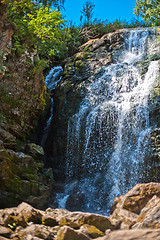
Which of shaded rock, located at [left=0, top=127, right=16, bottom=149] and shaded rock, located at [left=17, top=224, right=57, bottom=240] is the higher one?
shaded rock, located at [left=0, top=127, right=16, bottom=149]

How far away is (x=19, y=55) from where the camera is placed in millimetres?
9992

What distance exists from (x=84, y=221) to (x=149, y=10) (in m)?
19.1

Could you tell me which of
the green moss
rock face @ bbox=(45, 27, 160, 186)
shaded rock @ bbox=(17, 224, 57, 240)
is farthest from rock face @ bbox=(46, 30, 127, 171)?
shaded rock @ bbox=(17, 224, 57, 240)

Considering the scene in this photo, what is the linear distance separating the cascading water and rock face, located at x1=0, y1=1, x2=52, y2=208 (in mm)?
1821

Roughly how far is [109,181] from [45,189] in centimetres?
286

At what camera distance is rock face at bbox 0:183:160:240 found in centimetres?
378

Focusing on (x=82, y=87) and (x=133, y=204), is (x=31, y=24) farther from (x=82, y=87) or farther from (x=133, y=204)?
(x=133, y=204)

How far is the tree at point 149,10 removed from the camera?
19000mm

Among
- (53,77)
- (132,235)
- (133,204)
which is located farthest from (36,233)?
(53,77)

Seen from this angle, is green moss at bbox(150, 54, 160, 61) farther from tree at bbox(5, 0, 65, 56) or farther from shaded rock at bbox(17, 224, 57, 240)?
shaded rock at bbox(17, 224, 57, 240)

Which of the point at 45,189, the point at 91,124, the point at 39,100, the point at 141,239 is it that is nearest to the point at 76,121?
the point at 91,124

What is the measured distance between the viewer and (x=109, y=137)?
1073cm

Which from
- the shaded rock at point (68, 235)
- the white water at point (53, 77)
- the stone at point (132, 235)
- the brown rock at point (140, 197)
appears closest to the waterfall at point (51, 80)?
the white water at point (53, 77)

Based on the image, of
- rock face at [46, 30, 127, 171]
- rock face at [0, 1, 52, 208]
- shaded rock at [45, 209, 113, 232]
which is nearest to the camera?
shaded rock at [45, 209, 113, 232]
